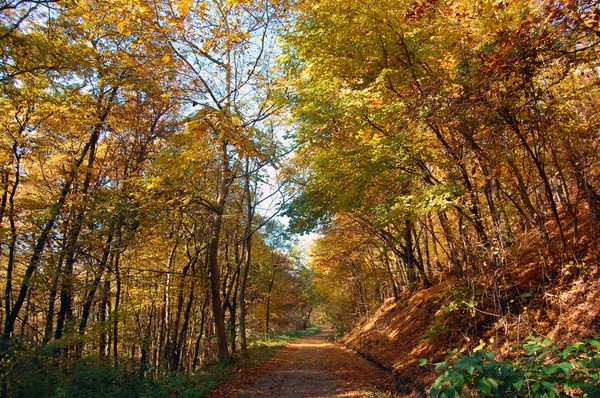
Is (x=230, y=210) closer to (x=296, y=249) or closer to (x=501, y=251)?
(x=501, y=251)

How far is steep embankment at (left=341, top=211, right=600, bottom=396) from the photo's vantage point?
200 inches

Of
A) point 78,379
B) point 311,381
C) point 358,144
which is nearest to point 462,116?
point 358,144

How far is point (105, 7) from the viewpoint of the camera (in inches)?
186

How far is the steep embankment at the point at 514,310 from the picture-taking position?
507 cm

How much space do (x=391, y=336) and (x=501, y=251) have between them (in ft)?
31.0

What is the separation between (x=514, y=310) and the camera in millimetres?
6484

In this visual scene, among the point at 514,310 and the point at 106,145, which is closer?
the point at 514,310

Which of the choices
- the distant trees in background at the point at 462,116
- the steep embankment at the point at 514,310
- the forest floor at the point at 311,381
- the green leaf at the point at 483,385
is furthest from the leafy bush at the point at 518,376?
the forest floor at the point at 311,381

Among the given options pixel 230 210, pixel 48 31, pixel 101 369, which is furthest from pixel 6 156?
pixel 230 210

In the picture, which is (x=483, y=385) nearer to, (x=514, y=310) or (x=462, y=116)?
(x=462, y=116)

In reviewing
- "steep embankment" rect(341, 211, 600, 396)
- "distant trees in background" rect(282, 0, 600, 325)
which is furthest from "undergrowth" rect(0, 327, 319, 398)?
"steep embankment" rect(341, 211, 600, 396)

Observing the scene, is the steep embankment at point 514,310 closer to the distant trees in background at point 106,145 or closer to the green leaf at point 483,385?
the green leaf at point 483,385

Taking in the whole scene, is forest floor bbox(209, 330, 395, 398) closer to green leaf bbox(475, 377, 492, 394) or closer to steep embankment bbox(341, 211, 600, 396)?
steep embankment bbox(341, 211, 600, 396)

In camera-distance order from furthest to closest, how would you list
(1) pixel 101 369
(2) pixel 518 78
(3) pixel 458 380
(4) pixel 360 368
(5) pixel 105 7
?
(4) pixel 360 368, (1) pixel 101 369, (5) pixel 105 7, (2) pixel 518 78, (3) pixel 458 380
